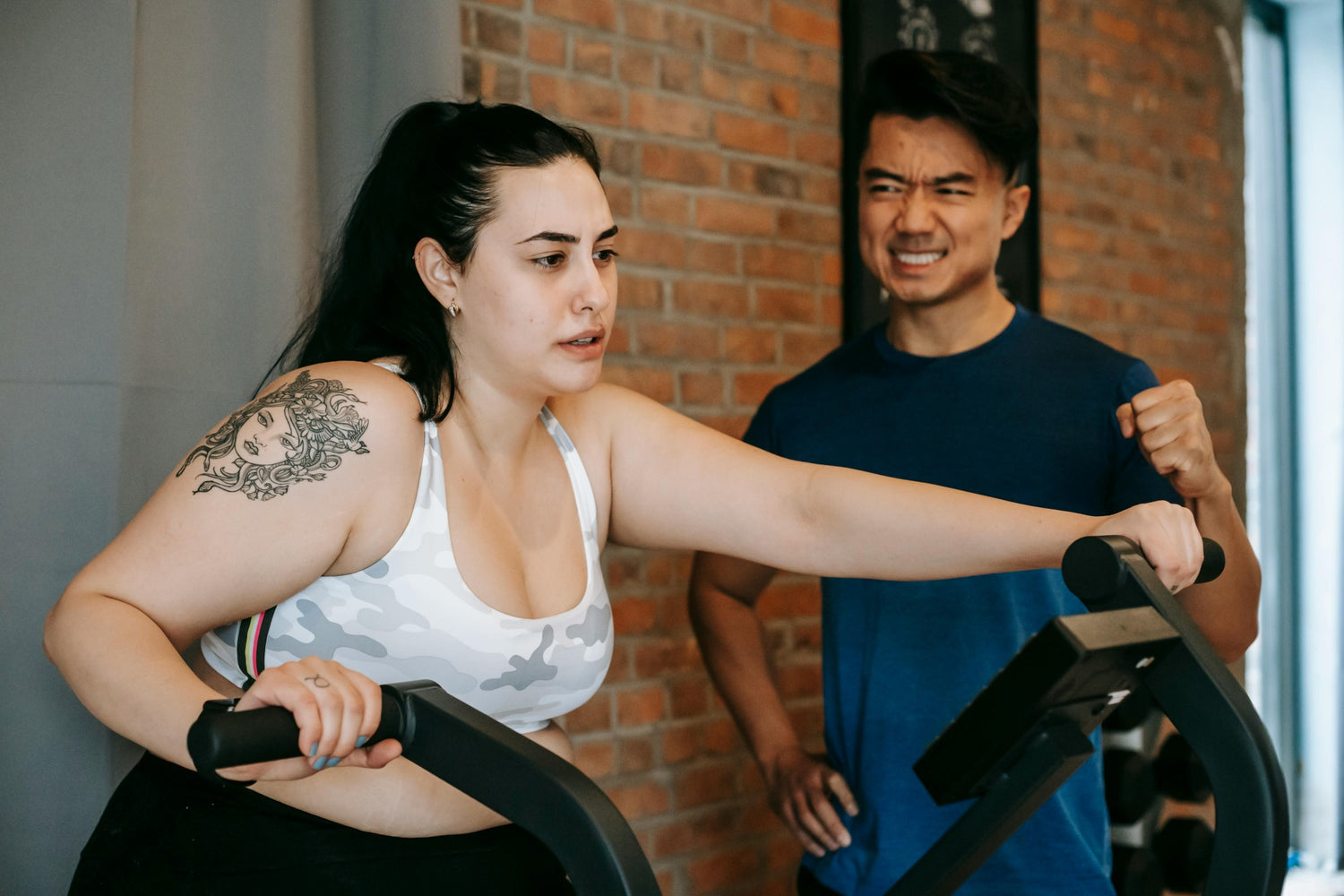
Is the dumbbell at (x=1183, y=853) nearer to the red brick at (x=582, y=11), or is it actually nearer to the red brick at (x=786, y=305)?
the red brick at (x=786, y=305)

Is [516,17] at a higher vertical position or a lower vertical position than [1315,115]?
lower

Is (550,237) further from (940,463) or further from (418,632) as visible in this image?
(940,463)

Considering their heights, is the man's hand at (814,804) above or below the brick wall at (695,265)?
below

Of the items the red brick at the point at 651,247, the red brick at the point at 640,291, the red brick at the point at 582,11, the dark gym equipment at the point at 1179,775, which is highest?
the red brick at the point at 582,11

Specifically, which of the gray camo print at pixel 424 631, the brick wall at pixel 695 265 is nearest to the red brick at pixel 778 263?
the brick wall at pixel 695 265

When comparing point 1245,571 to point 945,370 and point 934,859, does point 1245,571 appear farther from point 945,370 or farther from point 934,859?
point 934,859

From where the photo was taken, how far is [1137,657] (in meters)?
0.99

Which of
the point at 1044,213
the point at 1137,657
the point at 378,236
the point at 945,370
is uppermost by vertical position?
the point at 1044,213

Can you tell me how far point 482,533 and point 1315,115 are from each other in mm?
3619

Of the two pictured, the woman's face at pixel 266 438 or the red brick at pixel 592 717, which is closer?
the woman's face at pixel 266 438

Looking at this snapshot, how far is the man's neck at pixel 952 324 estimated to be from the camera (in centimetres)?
176

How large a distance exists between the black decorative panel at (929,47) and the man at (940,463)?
2.18 feet

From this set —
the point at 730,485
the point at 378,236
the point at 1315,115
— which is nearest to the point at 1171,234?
the point at 1315,115

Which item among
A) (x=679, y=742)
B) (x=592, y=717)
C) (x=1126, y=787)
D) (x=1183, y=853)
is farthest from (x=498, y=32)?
(x=1183, y=853)
